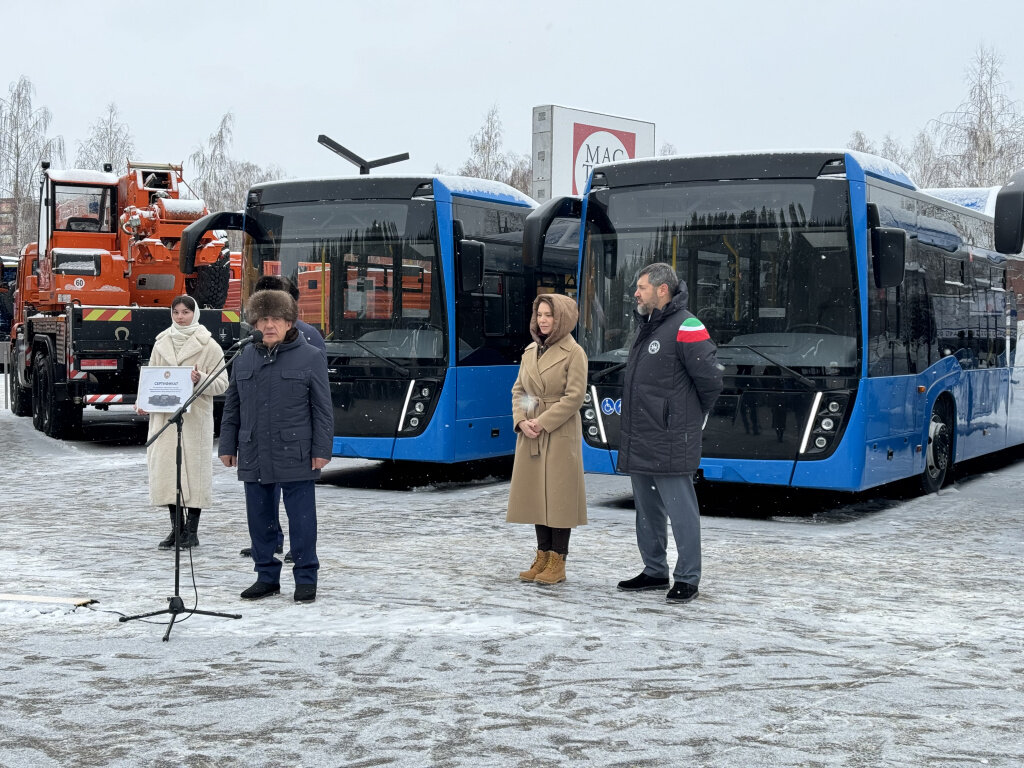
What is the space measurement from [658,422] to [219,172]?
189ft

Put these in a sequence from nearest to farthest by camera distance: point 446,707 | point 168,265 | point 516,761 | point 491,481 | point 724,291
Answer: point 516,761
point 446,707
point 724,291
point 491,481
point 168,265

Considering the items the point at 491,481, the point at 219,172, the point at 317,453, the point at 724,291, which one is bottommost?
the point at 491,481

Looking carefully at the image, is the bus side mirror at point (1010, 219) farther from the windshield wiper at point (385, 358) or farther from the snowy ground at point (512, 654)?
the windshield wiper at point (385, 358)

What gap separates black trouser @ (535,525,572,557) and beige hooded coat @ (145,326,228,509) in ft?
8.34

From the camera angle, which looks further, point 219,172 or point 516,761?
point 219,172

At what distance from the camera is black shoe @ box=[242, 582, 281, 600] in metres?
7.48

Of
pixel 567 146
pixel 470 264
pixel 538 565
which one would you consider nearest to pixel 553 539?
pixel 538 565

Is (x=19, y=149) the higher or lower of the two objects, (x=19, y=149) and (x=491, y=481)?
the higher

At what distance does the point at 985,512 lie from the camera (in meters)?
11.9

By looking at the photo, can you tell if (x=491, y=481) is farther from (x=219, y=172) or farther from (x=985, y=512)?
(x=219, y=172)

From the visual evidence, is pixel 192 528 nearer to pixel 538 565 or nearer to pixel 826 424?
pixel 538 565

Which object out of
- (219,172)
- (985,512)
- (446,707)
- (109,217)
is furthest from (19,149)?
(446,707)

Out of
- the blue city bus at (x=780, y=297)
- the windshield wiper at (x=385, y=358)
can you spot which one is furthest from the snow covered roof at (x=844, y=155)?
the windshield wiper at (x=385, y=358)

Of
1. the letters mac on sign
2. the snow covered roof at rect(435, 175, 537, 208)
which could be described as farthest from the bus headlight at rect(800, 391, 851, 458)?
the letters mac on sign
